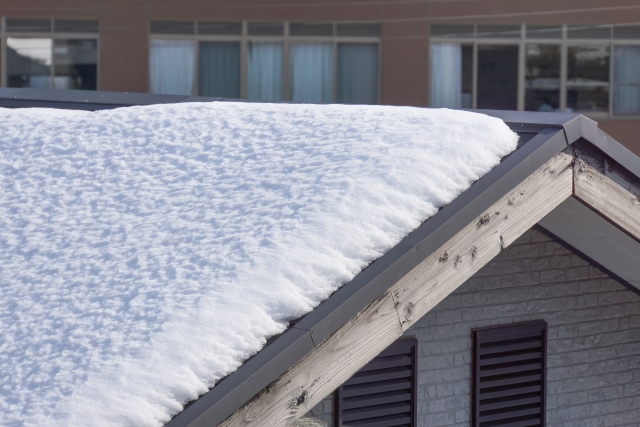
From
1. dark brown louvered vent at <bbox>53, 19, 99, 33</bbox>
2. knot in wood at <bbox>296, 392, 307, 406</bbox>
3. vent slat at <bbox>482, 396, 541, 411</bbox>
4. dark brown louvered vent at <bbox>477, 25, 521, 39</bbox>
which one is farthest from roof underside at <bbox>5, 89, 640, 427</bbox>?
dark brown louvered vent at <bbox>53, 19, 99, 33</bbox>

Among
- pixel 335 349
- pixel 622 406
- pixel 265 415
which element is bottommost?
pixel 622 406

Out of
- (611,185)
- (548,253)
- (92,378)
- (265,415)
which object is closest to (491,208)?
(611,185)

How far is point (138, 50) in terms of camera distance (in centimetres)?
1950

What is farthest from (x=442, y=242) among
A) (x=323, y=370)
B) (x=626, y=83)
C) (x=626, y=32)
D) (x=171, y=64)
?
(x=626, y=83)

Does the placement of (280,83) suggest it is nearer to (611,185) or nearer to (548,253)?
(548,253)

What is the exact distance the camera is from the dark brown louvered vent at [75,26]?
760 inches

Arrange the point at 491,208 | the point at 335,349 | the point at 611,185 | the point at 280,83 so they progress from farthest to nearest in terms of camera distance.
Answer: the point at 280,83 → the point at 611,185 → the point at 491,208 → the point at 335,349

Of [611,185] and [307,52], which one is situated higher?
[307,52]

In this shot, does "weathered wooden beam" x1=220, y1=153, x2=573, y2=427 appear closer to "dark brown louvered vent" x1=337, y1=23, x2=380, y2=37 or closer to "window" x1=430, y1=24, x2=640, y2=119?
"dark brown louvered vent" x1=337, y1=23, x2=380, y2=37

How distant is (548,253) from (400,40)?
49.1 ft

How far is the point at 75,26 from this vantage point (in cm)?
1938

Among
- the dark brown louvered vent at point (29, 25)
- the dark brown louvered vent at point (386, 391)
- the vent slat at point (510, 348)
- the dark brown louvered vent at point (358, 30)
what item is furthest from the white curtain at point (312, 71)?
the dark brown louvered vent at point (386, 391)

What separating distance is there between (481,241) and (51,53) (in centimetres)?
1829

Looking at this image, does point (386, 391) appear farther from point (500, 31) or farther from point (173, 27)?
point (500, 31)
